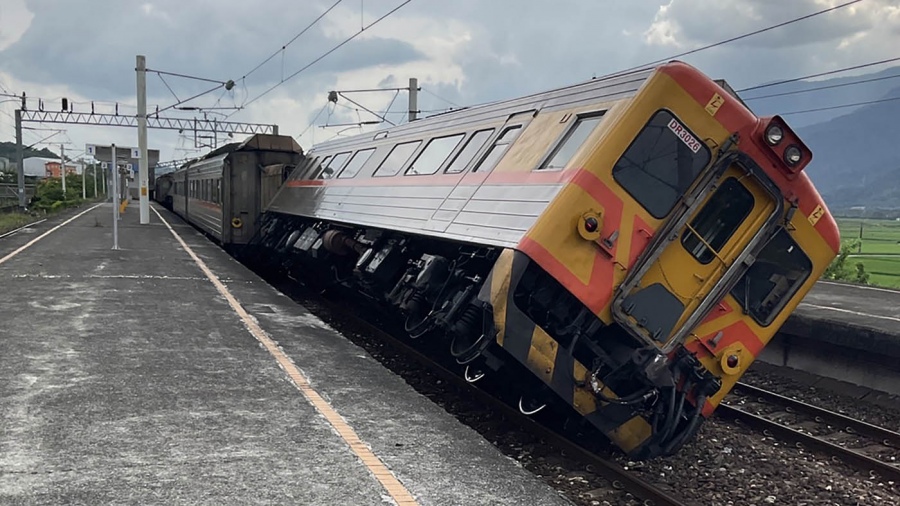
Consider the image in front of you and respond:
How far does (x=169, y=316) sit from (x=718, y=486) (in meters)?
6.40

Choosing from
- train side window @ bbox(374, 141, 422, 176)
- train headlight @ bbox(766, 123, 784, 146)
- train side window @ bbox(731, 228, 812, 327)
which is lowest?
train side window @ bbox(731, 228, 812, 327)

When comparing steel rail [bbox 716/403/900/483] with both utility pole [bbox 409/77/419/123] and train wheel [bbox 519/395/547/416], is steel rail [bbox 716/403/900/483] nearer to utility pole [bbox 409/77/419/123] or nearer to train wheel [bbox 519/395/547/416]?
train wheel [bbox 519/395/547/416]

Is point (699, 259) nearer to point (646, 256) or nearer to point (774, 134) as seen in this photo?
point (646, 256)

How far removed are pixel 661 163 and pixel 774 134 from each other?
2.92 feet

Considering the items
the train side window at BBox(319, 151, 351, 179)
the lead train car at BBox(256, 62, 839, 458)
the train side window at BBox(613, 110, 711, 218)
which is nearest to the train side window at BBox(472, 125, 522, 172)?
the lead train car at BBox(256, 62, 839, 458)

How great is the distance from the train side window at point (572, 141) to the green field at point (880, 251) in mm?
14112

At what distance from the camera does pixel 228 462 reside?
461cm

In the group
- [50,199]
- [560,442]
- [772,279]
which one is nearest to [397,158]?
[560,442]

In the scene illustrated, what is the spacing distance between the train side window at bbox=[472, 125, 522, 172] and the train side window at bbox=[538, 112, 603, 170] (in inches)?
39.1

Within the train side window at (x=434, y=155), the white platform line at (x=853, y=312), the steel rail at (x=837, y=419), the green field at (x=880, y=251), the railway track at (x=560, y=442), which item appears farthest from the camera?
the green field at (x=880, y=251)

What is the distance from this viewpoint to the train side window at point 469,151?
803 cm

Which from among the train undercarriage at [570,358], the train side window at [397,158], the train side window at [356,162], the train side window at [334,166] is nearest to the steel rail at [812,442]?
the train undercarriage at [570,358]

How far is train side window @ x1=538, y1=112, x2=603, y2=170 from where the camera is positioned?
6117 mm

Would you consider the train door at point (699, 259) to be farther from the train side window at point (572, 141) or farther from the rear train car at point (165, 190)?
the rear train car at point (165, 190)
